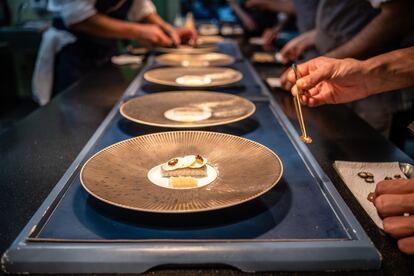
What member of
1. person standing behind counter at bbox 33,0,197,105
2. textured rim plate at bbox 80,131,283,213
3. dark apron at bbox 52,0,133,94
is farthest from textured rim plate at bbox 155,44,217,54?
textured rim plate at bbox 80,131,283,213

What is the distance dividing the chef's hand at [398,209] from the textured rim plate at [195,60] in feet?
4.14

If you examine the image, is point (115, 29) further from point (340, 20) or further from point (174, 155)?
point (174, 155)

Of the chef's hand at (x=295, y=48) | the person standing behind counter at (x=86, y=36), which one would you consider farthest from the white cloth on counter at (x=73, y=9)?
the chef's hand at (x=295, y=48)

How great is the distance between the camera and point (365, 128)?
1.11 m

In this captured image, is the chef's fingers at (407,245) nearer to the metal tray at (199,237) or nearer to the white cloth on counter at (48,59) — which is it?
the metal tray at (199,237)

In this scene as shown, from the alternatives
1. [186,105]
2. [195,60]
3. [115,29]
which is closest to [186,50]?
[195,60]

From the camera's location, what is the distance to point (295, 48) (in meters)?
1.98

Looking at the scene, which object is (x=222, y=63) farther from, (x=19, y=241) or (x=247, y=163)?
(x=19, y=241)

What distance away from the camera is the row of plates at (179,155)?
0.62 m

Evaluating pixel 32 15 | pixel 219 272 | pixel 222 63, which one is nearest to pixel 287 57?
pixel 222 63

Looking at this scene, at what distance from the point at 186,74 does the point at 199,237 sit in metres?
1.07

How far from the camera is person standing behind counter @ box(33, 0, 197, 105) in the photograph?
201 centimetres

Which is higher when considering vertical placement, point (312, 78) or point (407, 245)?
point (312, 78)

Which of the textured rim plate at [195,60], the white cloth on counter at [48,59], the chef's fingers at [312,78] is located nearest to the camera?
the chef's fingers at [312,78]
